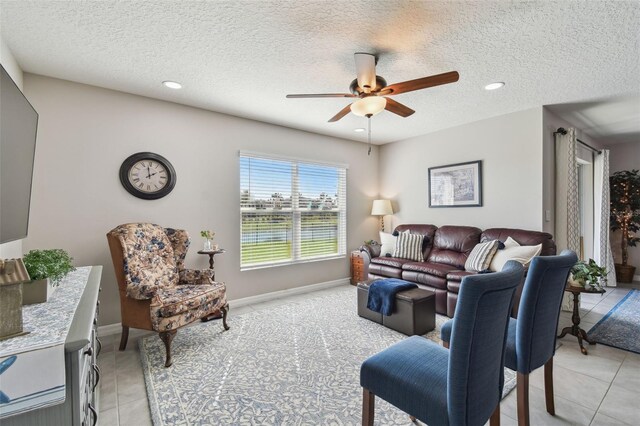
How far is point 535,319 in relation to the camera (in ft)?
5.32

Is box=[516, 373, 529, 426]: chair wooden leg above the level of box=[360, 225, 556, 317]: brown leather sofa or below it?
below

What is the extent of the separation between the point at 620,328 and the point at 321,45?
4.21m

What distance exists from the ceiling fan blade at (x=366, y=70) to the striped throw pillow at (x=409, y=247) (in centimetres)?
261

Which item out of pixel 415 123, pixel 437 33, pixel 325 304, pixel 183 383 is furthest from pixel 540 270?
pixel 415 123

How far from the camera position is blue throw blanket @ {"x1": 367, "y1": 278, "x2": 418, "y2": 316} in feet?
9.94

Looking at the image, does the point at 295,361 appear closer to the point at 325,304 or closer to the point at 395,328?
the point at 395,328

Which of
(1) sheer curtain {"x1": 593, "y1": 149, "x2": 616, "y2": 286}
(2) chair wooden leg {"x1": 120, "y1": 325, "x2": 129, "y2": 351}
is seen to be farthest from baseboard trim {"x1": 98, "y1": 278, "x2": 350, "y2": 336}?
(1) sheer curtain {"x1": 593, "y1": 149, "x2": 616, "y2": 286}

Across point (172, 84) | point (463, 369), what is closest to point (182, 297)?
point (172, 84)

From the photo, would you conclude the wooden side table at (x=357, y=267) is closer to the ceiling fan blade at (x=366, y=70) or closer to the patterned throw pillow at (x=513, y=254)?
the patterned throw pillow at (x=513, y=254)

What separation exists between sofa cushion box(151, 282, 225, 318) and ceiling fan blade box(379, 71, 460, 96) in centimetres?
244

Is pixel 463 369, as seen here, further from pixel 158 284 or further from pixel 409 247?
pixel 409 247

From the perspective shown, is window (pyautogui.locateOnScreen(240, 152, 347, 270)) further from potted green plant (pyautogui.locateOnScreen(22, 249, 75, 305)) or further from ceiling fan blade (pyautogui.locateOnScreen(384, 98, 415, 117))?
potted green plant (pyautogui.locateOnScreen(22, 249, 75, 305))

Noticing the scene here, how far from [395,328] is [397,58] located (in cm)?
263

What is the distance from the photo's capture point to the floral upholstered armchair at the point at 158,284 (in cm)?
245
